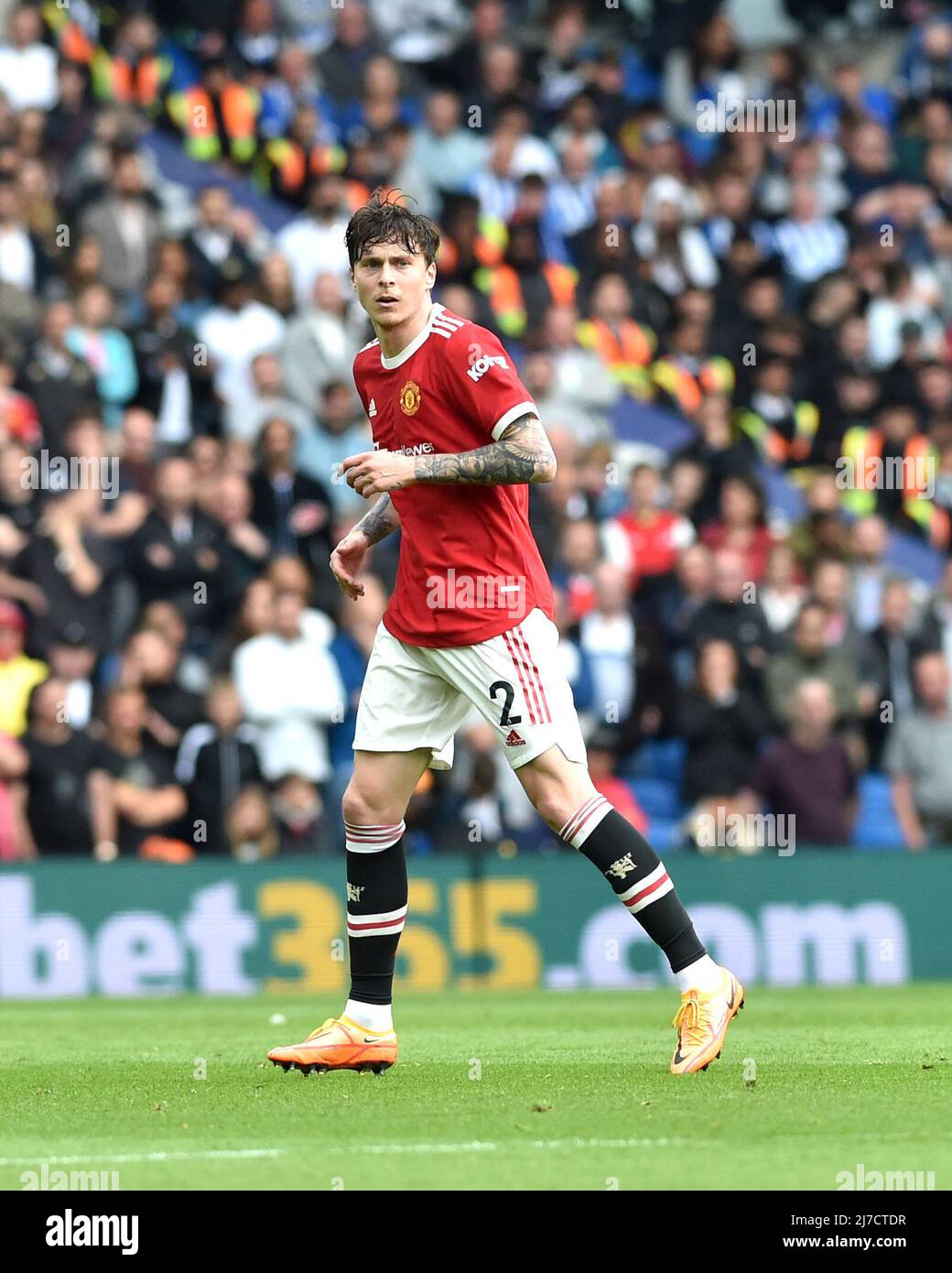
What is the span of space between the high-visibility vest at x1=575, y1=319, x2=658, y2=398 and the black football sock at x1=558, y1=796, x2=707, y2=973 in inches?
418

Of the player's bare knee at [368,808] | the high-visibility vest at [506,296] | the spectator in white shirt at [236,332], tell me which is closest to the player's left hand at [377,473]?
the player's bare knee at [368,808]

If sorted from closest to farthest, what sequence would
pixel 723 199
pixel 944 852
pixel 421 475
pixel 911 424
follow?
pixel 421 475 → pixel 944 852 → pixel 911 424 → pixel 723 199

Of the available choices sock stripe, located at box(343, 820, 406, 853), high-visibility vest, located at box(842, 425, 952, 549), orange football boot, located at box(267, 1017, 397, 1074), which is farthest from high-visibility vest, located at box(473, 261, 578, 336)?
orange football boot, located at box(267, 1017, 397, 1074)

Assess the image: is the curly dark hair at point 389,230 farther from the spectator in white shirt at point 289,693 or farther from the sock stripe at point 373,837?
the spectator in white shirt at point 289,693

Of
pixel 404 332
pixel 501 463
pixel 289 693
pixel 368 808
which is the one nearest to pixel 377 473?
pixel 501 463

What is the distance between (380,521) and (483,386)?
88cm

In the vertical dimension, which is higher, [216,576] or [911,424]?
[911,424]

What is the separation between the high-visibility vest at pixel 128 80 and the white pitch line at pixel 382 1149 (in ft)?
44.5

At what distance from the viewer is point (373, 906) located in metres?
7.89

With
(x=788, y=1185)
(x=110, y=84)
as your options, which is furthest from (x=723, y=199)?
(x=788, y=1185)

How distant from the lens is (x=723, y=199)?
19.5 metres

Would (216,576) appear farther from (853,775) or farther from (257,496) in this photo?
(853,775)

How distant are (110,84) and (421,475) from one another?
12.1 m
